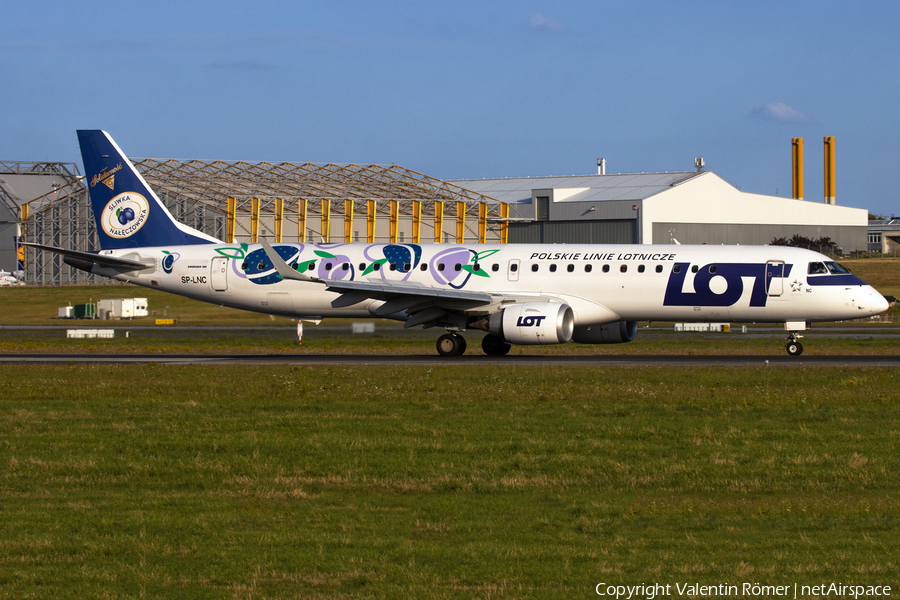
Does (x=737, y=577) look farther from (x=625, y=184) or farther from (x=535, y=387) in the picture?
(x=625, y=184)

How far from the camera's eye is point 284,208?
3250 inches

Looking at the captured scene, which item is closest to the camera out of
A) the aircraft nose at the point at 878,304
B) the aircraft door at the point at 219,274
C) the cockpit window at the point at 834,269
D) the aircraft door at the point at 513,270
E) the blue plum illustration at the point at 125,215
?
the aircraft nose at the point at 878,304

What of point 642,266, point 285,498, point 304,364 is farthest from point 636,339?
point 285,498

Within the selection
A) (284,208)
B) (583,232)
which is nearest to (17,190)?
(284,208)

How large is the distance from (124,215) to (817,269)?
81.2ft

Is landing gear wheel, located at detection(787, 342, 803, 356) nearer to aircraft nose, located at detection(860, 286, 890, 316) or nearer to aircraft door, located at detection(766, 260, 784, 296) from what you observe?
aircraft door, located at detection(766, 260, 784, 296)

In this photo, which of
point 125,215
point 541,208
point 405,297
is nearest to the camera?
point 405,297

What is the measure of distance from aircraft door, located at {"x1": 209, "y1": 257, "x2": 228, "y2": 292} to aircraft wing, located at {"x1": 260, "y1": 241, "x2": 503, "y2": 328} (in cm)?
398

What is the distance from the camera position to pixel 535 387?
71.6ft

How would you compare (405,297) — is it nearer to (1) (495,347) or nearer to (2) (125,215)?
(1) (495,347)

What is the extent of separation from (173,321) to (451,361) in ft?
98.1

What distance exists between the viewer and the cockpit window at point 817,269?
102 ft

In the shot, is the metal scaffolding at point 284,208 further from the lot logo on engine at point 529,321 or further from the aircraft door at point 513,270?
the lot logo on engine at point 529,321

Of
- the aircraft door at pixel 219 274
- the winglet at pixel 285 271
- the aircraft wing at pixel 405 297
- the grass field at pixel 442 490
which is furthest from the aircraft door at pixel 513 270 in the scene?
the grass field at pixel 442 490
